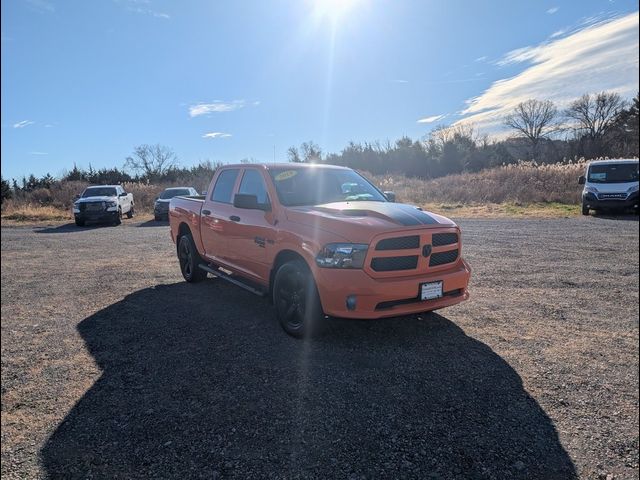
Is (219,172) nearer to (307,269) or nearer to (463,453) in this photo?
(307,269)

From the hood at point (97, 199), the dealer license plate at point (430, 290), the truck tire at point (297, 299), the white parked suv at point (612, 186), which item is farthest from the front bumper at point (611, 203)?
the hood at point (97, 199)

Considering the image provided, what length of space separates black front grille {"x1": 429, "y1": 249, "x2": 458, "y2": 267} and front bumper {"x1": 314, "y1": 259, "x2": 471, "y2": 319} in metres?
0.19

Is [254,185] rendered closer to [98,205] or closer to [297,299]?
[297,299]

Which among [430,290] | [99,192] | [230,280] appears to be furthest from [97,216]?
[430,290]

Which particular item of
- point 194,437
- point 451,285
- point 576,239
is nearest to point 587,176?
point 576,239

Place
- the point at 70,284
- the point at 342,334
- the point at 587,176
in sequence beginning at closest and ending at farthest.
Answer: the point at 342,334
the point at 70,284
the point at 587,176

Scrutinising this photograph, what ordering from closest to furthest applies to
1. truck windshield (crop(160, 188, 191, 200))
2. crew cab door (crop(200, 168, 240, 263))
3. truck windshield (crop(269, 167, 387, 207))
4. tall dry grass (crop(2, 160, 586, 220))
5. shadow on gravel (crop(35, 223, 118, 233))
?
truck windshield (crop(269, 167, 387, 207)), crew cab door (crop(200, 168, 240, 263)), shadow on gravel (crop(35, 223, 118, 233)), truck windshield (crop(160, 188, 191, 200)), tall dry grass (crop(2, 160, 586, 220))

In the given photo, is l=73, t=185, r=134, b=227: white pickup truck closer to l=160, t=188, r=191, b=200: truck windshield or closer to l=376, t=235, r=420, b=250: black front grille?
l=160, t=188, r=191, b=200: truck windshield

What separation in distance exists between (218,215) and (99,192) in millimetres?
16081

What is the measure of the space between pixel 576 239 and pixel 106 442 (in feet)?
34.6

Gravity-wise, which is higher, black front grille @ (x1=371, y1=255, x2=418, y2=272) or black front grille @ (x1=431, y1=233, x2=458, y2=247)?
black front grille @ (x1=431, y1=233, x2=458, y2=247)

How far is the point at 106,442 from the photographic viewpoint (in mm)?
2650

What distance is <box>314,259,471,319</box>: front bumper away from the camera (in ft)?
12.1

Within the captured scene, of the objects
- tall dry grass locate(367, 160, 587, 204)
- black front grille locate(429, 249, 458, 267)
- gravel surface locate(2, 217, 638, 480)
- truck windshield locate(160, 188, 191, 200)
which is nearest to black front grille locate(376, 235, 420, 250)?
black front grille locate(429, 249, 458, 267)
